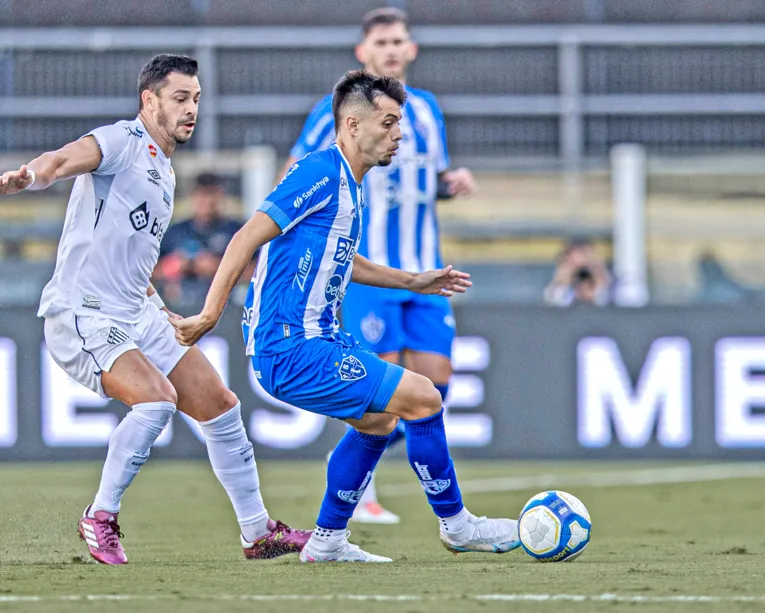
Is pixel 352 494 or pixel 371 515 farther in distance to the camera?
pixel 371 515

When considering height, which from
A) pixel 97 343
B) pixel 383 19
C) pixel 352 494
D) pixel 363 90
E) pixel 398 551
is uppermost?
pixel 383 19

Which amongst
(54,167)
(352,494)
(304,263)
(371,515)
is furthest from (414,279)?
(371,515)

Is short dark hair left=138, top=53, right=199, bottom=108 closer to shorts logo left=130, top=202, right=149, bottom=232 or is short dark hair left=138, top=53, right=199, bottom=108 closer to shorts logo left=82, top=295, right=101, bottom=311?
shorts logo left=130, top=202, right=149, bottom=232

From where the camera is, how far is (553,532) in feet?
18.7

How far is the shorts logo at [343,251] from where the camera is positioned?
564cm

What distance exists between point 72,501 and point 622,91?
873cm

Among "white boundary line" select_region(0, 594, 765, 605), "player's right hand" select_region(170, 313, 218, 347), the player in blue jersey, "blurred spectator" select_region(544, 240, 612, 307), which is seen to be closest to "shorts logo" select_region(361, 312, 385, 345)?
the player in blue jersey

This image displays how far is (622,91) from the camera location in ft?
49.3

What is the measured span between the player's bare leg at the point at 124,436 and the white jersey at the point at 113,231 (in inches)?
9.9

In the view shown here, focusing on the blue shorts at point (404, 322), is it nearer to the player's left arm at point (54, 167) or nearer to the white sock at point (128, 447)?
the white sock at point (128, 447)

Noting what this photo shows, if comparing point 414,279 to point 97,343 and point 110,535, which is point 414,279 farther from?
point 110,535

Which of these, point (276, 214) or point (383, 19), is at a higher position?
point (383, 19)

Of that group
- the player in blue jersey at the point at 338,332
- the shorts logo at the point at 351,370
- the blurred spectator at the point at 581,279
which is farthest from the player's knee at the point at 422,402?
the blurred spectator at the point at 581,279

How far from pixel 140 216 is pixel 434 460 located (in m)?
1.61
